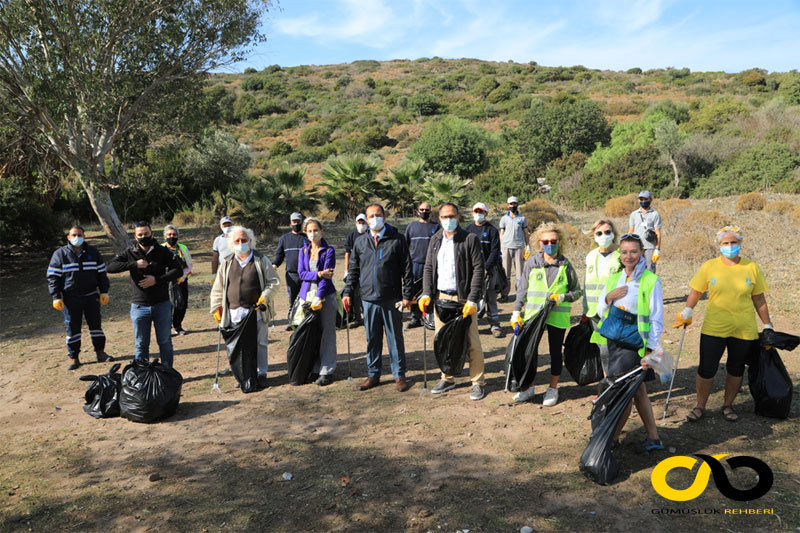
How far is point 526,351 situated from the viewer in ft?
16.2

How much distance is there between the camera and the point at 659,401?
4.98 metres

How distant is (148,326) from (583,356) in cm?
474

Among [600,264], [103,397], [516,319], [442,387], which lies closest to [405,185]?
[442,387]

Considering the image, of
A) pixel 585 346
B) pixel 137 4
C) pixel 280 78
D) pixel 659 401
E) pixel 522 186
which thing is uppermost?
pixel 280 78

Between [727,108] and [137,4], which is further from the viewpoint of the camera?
[727,108]

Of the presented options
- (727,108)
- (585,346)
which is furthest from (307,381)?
(727,108)

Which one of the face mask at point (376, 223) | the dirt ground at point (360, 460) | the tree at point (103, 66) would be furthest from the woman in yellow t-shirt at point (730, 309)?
the tree at point (103, 66)

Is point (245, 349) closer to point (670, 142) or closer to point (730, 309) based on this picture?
point (730, 309)

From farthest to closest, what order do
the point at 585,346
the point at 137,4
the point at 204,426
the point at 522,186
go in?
the point at 522,186 < the point at 137,4 < the point at 585,346 < the point at 204,426

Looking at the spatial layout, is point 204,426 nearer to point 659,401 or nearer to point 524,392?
point 524,392

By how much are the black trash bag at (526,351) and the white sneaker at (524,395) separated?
58 mm

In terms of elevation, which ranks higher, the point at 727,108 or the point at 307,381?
the point at 727,108

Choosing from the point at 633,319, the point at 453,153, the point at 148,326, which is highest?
the point at 453,153

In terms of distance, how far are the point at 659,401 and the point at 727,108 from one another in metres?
35.6
